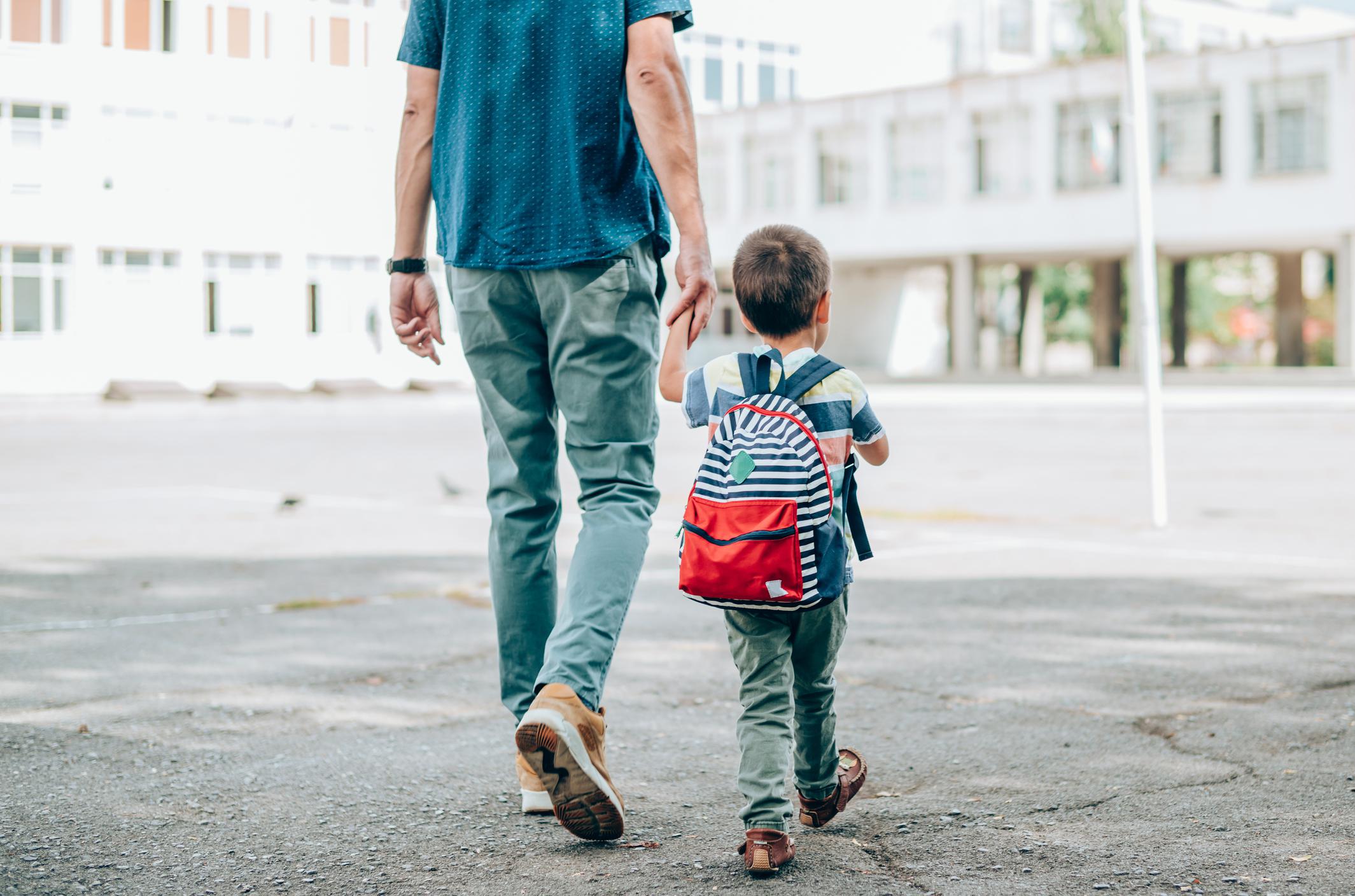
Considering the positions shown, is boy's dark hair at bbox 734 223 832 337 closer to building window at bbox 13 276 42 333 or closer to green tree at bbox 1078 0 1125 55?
building window at bbox 13 276 42 333

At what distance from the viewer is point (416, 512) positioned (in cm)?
1059

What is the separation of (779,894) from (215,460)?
1450 centimetres

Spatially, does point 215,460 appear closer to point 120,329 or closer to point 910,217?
point 120,329

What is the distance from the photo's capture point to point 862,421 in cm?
294

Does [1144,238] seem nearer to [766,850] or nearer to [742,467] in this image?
[742,467]

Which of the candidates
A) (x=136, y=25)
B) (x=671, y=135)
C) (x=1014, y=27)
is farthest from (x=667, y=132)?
(x=1014, y=27)

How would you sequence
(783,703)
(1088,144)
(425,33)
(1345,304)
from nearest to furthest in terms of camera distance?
1. (783,703)
2. (425,33)
3. (1345,304)
4. (1088,144)

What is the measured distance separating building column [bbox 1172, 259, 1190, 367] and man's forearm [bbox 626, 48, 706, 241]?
47.1 metres

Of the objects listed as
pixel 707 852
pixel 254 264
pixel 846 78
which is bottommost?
pixel 707 852

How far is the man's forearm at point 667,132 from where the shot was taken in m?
3.14

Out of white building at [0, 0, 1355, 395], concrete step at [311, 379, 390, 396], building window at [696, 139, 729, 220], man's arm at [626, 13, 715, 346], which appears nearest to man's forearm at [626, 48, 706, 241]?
man's arm at [626, 13, 715, 346]

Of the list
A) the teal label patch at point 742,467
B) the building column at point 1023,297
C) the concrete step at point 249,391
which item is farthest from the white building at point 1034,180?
the teal label patch at point 742,467

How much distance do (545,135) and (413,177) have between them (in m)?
0.37

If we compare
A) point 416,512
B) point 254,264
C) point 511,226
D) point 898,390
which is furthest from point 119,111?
point 511,226
